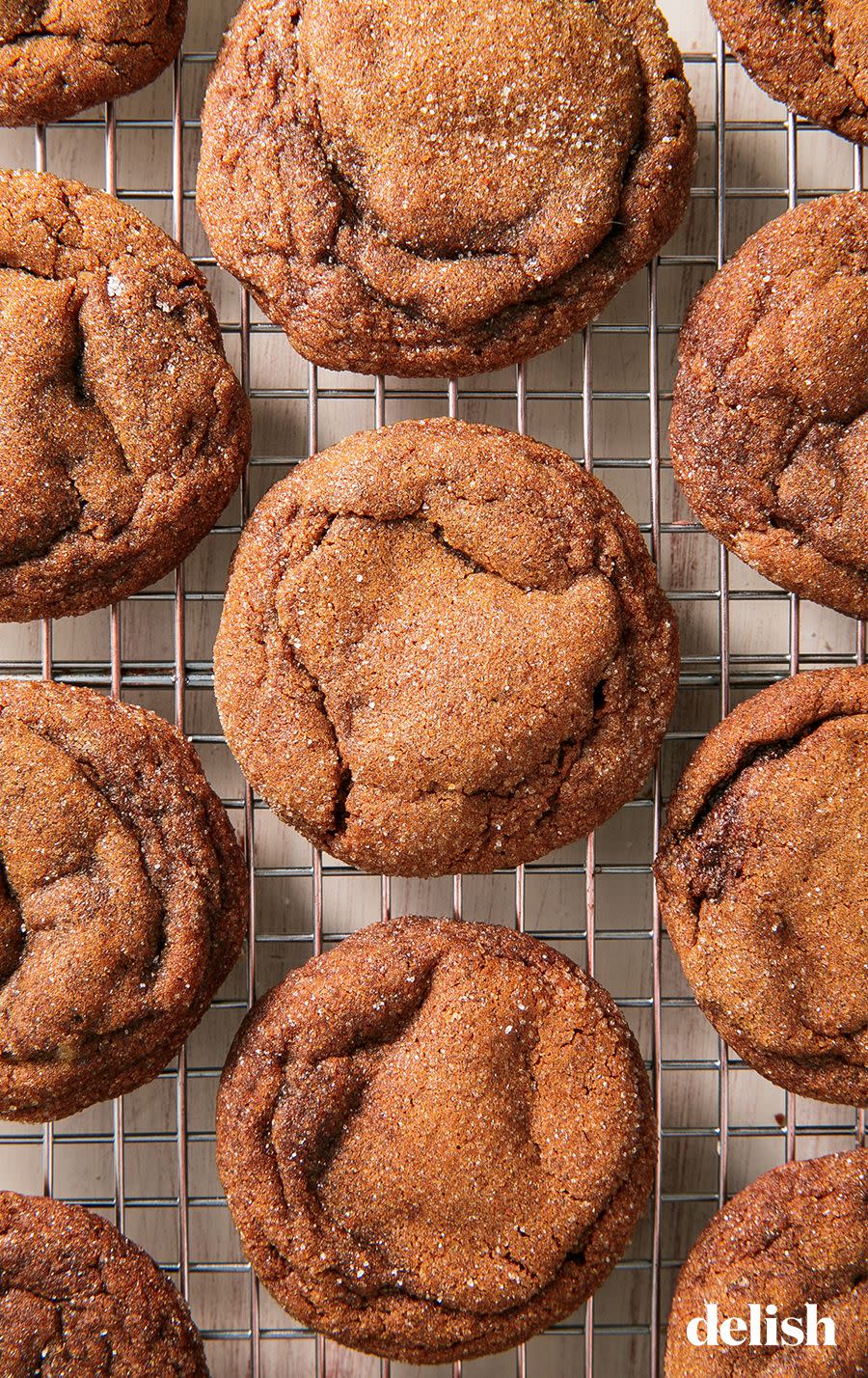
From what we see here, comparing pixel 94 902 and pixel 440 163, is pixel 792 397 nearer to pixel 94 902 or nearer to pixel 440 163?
pixel 440 163

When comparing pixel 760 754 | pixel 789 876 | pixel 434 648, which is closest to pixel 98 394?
pixel 434 648

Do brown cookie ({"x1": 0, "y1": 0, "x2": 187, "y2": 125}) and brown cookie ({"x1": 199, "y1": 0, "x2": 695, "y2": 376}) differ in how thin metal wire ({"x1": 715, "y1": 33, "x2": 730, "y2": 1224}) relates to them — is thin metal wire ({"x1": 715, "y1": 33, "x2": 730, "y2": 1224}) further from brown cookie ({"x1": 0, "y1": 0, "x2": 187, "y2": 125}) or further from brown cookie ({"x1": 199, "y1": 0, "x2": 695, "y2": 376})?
brown cookie ({"x1": 0, "y1": 0, "x2": 187, "y2": 125})

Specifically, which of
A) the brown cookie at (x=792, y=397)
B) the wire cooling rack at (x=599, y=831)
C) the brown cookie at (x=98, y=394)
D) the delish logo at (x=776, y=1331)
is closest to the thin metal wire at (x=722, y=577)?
the wire cooling rack at (x=599, y=831)

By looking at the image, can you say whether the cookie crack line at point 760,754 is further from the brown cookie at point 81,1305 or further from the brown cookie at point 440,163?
the brown cookie at point 81,1305

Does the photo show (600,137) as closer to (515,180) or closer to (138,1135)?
(515,180)

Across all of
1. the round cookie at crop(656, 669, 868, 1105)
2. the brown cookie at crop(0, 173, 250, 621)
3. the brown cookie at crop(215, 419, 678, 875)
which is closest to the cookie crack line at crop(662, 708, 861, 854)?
the round cookie at crop(656, 669, 868, 1105)
